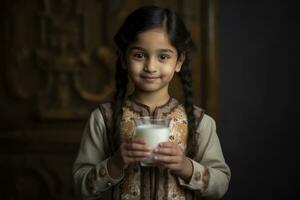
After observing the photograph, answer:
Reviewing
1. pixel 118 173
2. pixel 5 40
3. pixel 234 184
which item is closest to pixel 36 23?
pixel 5 40

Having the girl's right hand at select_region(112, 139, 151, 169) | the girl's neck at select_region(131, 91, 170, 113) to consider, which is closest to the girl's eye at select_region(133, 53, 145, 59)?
the girl's neck at select_region(131, 91, 170, 113)

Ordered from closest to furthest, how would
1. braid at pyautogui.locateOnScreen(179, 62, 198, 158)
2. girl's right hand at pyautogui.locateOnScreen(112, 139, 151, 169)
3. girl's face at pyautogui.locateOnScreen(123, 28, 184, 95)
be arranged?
girl's right hand at pyautogui.locateOnScreen(112, 139, 151, 169) → girl's face at pyautogui.locateOnScreen(123, 28, 184, 95) → braid at pyautogui.locateOnScreen(179, 62, 198, 158)

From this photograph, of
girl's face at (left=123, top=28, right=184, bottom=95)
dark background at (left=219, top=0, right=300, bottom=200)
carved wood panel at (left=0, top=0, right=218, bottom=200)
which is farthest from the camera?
dark background at (left=219, top=0, right=300, bottom=200)

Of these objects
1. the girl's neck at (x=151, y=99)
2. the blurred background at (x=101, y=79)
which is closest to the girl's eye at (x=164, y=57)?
the girl's neck at (x=151, y=99)

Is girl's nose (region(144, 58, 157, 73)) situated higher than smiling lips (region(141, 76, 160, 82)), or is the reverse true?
girl's nose (region(144, 58, 157, 73))

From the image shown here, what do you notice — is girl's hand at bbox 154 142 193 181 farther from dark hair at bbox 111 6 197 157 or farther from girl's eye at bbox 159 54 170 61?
girl's eye at bbox 159 54 170 61

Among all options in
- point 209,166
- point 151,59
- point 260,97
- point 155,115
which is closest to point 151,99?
point 155,115

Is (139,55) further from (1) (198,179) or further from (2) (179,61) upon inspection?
(1) (198,179)

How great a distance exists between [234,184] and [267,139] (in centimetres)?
35

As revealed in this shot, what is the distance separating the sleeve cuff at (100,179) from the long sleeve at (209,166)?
199 mm

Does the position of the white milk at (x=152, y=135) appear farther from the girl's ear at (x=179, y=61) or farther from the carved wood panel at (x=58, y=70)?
the carved wood panel at (x=58, y=70)

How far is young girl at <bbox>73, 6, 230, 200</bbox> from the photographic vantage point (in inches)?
53.5

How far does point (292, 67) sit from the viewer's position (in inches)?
123

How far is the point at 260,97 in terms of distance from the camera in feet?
10.3
